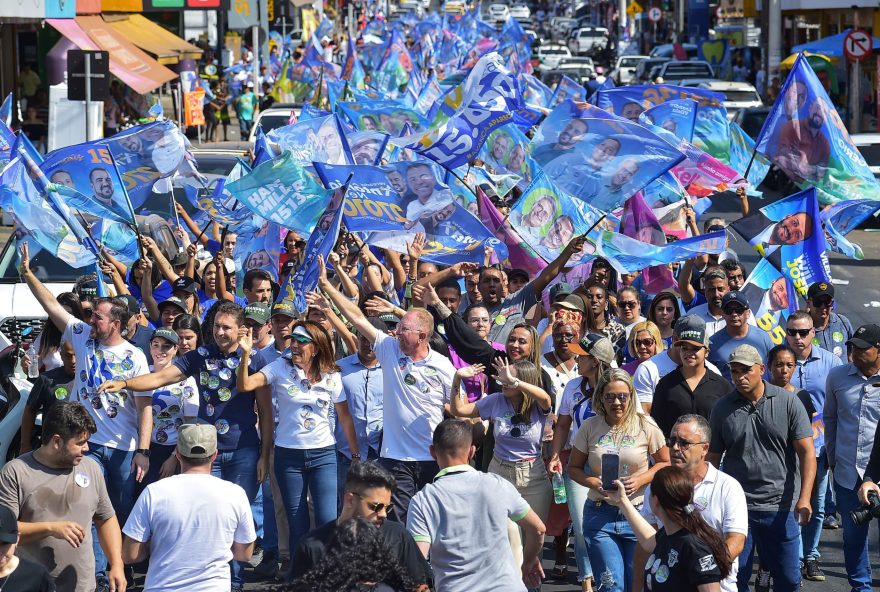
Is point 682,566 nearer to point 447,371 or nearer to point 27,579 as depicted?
point 27,579

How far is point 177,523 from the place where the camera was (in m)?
6.32

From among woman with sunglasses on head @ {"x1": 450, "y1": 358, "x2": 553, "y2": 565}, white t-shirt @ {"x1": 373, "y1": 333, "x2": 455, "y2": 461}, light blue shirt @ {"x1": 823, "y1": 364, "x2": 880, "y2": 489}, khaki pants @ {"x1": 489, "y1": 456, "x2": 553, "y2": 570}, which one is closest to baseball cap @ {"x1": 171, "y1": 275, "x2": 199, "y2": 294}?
white t-shirt @ {"x1": 373, "y1": 333, "x2": 455, "y2": 461}

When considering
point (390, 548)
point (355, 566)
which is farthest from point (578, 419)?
point (355, 566)

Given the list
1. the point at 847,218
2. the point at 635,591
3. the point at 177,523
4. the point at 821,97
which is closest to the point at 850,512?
the point at 635,591

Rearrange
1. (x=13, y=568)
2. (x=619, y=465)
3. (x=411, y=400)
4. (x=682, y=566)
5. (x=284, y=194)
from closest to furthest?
(x=13, y=568), (x=682, y=566), (x=619, y=465), (x=411, y=400), (x=284, y=194)

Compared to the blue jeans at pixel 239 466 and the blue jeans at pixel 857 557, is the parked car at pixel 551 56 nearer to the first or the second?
the blue jeans at pixel 239 466

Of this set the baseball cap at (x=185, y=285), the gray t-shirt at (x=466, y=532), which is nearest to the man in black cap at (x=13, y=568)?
the gray t-shirt at (x=466, y=532)

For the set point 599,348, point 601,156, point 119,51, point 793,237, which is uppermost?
point 119,51

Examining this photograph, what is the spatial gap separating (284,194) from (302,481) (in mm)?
3200

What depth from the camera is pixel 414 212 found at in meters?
11.2

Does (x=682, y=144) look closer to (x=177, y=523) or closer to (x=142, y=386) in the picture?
(x=142, y=386)

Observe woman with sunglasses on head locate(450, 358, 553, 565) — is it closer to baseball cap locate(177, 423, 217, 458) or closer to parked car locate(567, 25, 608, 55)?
baseball cap locate(177, 423, 217, 458)

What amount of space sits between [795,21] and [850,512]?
45480mm

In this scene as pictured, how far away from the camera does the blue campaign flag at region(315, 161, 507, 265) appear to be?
10.9 meters
